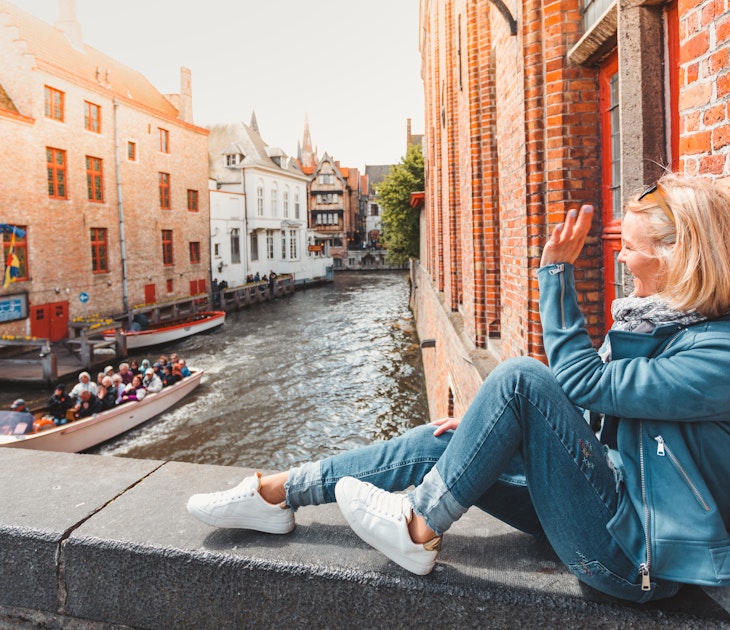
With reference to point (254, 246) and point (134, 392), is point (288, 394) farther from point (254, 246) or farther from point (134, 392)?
point (254, 246)

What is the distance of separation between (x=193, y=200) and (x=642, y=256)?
113 ft

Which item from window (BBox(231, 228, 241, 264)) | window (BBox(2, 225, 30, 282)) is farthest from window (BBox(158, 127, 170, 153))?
window (BBox(2, 225, 30, 282))

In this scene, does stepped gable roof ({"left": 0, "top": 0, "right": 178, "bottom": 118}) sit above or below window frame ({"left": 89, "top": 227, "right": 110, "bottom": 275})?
above

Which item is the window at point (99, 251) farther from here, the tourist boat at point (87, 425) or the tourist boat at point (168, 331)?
the tourist boat at point (87, 425)

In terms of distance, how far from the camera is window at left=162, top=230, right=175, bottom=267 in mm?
30891

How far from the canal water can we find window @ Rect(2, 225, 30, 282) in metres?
5.24

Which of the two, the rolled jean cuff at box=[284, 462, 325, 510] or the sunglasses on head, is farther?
the rolled jean cuff at box=[284, 462, 325, 510]

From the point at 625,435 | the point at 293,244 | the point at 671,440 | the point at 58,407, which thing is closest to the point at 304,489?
the point at 625,435

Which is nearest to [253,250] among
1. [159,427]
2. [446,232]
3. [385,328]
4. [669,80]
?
[385,328]

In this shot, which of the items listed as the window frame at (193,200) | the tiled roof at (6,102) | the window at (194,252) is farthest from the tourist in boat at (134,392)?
the window frame at (193,200)

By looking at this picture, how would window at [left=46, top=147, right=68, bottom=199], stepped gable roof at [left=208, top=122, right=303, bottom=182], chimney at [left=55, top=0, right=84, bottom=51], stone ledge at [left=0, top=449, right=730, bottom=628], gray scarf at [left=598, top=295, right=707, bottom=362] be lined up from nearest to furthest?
1. gray scarf at [left=598, top=295, right=707, bottom=362]
2. stone ledge at [left=0, top=449, right=730, bottom=628]
3. window at [left=46, top=147, right=68, bottom=199]
4. chimney at [left=55, top=0, right=84, bottom=51]
5. stepped gable roof at [left=208, top=122, right=303, bottom=182]

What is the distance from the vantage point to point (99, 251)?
25.5 m

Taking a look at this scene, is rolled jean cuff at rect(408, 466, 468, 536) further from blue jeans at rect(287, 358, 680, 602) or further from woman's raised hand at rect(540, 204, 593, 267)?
woman's raised hand at rect(540, 204, 593, 267)

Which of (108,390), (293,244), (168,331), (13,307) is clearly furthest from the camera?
(293,244)
